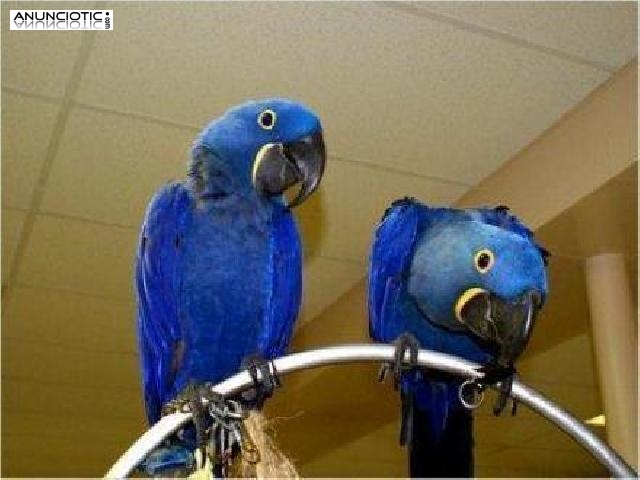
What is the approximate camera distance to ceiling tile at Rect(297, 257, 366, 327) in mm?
2446

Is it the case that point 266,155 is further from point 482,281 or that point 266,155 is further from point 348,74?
point 348,74

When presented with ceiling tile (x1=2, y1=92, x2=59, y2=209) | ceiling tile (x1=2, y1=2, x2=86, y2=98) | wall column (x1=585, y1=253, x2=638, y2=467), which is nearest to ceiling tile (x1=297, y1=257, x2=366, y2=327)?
wall column (x1=585, y1=253, x2=638, y2=467)

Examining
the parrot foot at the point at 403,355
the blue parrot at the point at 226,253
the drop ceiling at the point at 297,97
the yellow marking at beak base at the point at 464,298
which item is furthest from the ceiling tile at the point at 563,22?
the parrot foot at the point at 403,355

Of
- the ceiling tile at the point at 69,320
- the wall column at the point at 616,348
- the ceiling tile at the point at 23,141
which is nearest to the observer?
the ceiling tile at the point at 23,141

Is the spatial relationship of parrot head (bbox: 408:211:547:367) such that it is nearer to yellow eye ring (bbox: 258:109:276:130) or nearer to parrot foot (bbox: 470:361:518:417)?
parrot foot (bbox: 470:361:518:417)

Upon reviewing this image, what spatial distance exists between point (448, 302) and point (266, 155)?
13.2 inches

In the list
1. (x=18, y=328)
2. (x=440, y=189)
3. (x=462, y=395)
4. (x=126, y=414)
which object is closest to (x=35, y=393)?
(x=126, y=414)

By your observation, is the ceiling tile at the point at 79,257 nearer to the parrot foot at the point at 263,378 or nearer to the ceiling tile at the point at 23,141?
the ceiling tile at the point at 23,141

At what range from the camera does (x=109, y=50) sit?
1524 mm

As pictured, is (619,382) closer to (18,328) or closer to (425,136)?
(425,136)

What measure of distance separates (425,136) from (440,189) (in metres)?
0.27

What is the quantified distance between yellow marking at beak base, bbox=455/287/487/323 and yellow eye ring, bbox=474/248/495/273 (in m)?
0.03

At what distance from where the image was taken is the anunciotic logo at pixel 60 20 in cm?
142

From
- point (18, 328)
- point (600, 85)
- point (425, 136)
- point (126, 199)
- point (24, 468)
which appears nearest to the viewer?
point (600, 85)
